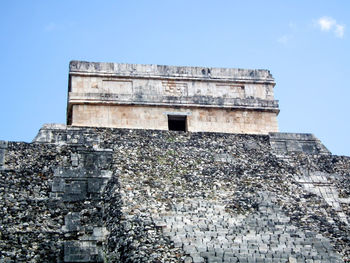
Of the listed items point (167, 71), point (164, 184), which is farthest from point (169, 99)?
point (164, 184)

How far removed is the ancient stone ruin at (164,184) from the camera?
37.9 ft

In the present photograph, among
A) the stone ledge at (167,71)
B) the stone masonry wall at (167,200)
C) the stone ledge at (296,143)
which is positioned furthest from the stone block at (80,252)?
the stone ledge at (167,71)

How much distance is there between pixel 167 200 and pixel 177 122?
17.7 feet

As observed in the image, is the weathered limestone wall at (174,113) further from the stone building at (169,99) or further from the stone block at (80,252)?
the stone block at (80,252)

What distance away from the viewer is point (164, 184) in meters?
13.3

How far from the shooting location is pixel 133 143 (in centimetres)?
1470

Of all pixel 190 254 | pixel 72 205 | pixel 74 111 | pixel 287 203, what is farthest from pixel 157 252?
pixel 74 111

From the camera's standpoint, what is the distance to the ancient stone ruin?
11.5m

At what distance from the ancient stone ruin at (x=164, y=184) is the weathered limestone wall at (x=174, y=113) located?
0.03m

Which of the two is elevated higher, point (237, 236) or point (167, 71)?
point (167, 71)

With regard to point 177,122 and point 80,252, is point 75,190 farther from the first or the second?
point 177,122

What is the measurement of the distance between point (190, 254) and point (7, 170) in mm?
4153

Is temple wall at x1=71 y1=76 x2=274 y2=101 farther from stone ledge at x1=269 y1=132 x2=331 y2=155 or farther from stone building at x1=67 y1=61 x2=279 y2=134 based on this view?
stone ledge at x1=269 y1=132 x2=331 y2=155

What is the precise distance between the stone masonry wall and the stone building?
1976mm
